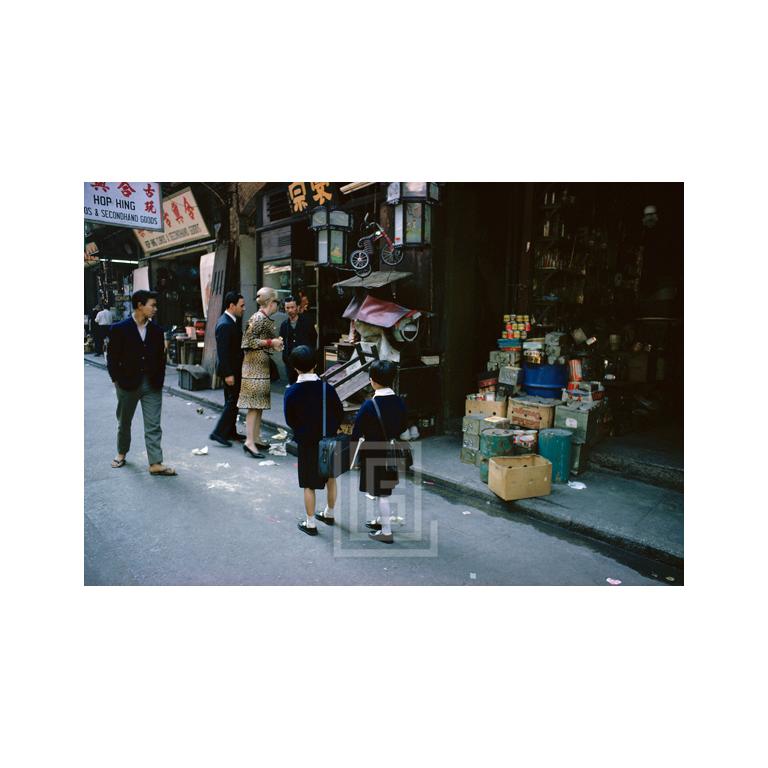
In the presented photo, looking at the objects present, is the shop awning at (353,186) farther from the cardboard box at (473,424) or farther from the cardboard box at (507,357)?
the cardboard box at (473,424)

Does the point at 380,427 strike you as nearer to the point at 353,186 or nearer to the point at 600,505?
the point at 600,505

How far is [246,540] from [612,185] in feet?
29.1

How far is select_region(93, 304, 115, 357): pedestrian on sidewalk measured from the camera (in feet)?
61.0

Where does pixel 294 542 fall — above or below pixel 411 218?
below

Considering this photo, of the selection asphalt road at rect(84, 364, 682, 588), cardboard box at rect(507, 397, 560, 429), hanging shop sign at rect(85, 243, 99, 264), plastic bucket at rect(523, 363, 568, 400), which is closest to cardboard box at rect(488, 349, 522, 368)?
plastic bucket at rect(523, 363, 568, 400)

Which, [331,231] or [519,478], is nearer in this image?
[519,478]

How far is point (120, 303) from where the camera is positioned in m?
22.2

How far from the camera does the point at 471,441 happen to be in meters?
6.50

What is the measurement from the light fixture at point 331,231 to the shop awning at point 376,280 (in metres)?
0.58

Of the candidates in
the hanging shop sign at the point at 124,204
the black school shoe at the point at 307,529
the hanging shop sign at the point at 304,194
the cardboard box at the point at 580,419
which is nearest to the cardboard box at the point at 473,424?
the cardboard box at the point at 580,419

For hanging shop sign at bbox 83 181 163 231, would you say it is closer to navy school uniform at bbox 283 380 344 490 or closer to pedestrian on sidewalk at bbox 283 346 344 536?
pedestrian on sidewalk at bbox 283 346 344 536

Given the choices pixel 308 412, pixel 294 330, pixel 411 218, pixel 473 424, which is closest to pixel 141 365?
pixel 308 412

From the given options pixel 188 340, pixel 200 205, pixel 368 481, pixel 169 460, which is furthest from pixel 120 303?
pixel 368 481

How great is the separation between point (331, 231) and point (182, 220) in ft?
29.3
